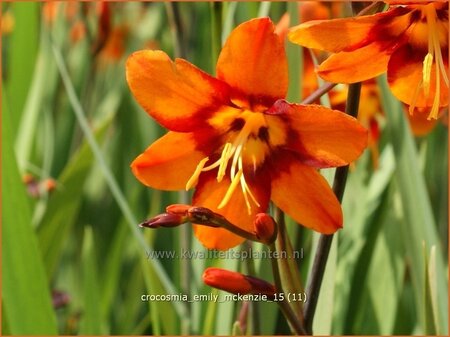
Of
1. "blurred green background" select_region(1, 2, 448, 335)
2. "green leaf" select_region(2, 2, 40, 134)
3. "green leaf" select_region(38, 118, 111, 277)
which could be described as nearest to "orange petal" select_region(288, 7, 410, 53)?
"blurred green background" select_region(1, 2, 448, 335)

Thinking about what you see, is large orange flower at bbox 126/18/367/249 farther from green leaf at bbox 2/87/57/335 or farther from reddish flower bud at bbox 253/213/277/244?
green leaf at bbox 2/87/57/335

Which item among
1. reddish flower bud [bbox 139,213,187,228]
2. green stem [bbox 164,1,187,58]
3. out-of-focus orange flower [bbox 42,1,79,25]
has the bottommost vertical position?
reddish flower bud [bbox 139,213,187,228]

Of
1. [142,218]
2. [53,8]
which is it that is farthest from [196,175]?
[53,8]

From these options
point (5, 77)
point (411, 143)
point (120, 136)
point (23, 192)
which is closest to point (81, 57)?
point (5, 77)

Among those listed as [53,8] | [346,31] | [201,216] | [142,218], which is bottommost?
[142,218]

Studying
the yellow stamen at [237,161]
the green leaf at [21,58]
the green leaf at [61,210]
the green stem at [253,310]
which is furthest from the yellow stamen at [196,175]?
the green leaf at [21,58]

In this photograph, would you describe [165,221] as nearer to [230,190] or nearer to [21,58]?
[230,190]

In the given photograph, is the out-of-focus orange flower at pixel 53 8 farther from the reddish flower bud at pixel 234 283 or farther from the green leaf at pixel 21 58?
the reddish flower bud at pixel 234 283

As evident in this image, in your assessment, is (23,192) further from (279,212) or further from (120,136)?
(120,136)
